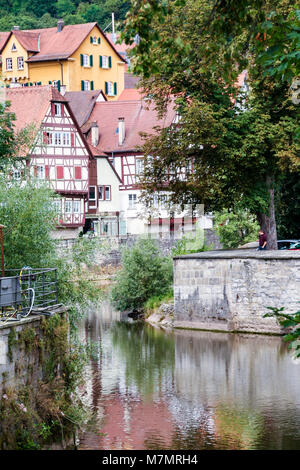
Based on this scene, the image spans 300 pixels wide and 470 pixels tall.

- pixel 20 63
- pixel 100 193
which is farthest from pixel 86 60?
pixel 100 193

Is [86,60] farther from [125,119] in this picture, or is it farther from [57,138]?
[57,138]

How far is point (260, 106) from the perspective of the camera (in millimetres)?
32344

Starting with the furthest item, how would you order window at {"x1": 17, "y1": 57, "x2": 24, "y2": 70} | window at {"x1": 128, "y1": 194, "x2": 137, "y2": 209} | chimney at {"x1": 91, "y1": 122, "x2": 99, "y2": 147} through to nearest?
window at {"x1": 17, "y1": 57, "x2": 24, "y2": 70} → chimney at {"x1": 91, "y1": 122, "x2": 99, "y2": 147} → window at {"x1": 128, "y1": 194, "x2": 137, "y2": 209}

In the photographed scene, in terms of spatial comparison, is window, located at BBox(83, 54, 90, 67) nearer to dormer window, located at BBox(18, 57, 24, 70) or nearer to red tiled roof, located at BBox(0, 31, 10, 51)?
dormer window, located at BBox(18, 57, 24, 70)

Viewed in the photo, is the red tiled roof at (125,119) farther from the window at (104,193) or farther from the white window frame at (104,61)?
the white window frame at (104,61)

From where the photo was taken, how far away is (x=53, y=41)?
3246 inches

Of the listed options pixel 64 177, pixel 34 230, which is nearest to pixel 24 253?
pixel 34 230

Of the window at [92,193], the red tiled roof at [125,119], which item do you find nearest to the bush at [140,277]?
the window at [92,193]

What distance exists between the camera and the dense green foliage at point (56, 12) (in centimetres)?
9644

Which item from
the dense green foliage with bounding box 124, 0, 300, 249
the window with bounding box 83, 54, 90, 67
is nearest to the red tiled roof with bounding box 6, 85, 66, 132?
the dense green foliage with bounding box 124, 0, 300, 249

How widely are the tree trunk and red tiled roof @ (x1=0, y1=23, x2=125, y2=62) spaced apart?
48.0 metres

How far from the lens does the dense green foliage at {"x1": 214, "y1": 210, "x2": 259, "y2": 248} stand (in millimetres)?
44344

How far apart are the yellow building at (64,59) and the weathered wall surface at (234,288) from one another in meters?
48.7

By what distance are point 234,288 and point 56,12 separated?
249ft
